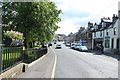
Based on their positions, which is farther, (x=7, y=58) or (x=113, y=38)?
(x=113, y=38)

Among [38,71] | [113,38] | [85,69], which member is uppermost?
[113,38]

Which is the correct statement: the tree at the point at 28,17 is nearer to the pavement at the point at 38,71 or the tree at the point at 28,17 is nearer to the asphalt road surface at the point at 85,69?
the pavement at the point at 38,71

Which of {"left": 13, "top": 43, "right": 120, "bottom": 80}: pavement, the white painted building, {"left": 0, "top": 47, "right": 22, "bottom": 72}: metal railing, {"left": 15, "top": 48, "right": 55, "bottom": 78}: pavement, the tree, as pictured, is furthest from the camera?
the white painted building

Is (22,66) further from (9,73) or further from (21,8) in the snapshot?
(21,8)

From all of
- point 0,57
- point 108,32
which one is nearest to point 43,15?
point 0,57

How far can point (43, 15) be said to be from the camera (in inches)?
451

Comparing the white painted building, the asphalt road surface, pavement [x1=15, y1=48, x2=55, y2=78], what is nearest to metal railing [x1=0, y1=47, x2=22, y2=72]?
pavement [x1=15, y1=48, x2=55, y2=78]

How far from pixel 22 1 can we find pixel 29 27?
248 centimetres

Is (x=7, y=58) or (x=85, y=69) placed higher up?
(x=7, y=58)

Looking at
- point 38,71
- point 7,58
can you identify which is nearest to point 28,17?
point 38,71

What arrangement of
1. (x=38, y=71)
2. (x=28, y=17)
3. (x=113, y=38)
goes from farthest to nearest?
(x=113, y=38) → (x=28, y=17) → (x=38, y=71)

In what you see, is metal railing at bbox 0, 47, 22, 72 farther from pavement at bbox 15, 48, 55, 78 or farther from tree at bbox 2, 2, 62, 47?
tree at bbox 2, 2, 62, 47

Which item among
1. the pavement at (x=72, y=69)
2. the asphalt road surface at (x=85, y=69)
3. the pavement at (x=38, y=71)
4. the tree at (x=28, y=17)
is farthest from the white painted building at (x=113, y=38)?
the pavement at (x=38, y=71)

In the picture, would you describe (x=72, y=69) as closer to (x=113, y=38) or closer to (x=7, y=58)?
(x=7, y=58)
